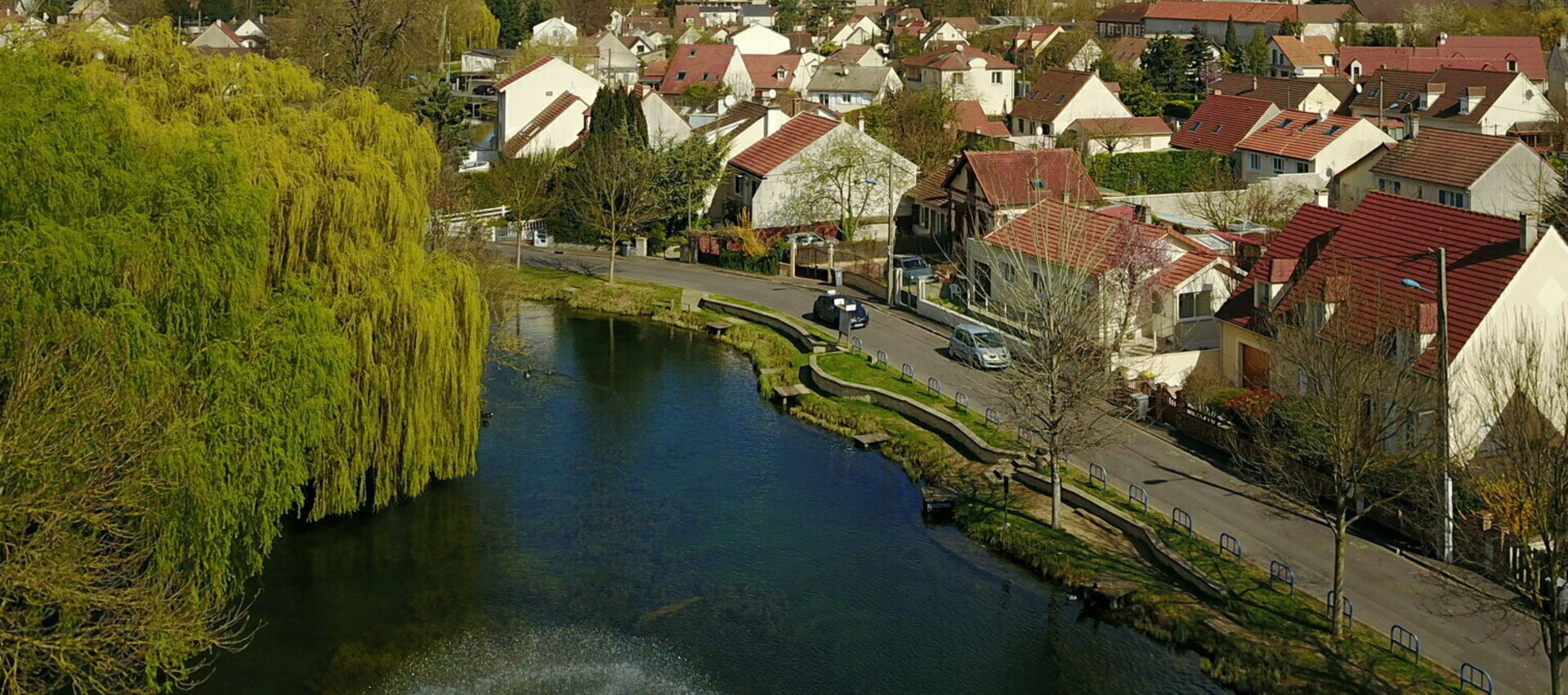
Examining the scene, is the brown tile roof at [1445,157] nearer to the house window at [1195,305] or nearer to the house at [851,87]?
the house window at [1195,305]

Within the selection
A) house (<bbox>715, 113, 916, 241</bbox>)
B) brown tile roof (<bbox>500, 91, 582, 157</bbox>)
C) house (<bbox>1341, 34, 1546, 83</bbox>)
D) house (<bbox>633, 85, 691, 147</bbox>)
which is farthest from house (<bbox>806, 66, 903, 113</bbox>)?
house (<bbox>715, 113, 916, 241</bbox>)

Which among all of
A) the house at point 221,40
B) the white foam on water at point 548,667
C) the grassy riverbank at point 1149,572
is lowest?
the white foam on water at point 548,667

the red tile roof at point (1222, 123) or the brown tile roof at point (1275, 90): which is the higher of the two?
the brown tile roof at point (1275, 90)

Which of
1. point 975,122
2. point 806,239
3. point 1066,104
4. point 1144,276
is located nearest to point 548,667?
point 1144,276

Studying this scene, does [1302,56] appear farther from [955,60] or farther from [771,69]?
[771,69]

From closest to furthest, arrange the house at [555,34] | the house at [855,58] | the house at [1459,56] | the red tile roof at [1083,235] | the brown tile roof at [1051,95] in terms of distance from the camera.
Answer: the red tile roof at [1083,235], the brown tile roof at [1051,95], the house at [1459,56], the house at [855,58], the house at [555,34]

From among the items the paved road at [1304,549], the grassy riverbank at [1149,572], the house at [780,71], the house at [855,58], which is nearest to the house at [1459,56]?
the house at [855,58]
